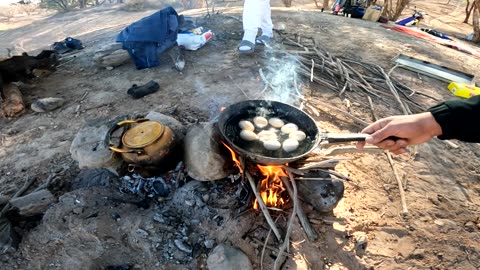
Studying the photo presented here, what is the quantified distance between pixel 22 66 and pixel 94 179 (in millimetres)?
3502

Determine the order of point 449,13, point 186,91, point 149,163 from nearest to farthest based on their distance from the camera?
point 149,163 < point 186,91 < point 449,13

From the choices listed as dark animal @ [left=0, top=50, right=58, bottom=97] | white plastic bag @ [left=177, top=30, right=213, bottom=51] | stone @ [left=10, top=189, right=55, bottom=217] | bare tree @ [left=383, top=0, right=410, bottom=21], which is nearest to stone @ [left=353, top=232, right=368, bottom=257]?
stone @ [left=10, top=189, right=55, bottom=217]

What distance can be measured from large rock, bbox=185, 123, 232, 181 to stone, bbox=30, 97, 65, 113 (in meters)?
3.04

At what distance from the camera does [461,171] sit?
371 cm

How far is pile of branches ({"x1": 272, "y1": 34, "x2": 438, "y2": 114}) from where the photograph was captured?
502 cm

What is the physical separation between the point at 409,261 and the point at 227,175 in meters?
1.87

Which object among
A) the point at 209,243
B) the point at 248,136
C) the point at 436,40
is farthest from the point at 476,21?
the point at 209,243

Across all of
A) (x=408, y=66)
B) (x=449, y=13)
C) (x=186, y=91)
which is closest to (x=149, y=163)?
(x=186, y=91)

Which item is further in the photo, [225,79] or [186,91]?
[225,79]

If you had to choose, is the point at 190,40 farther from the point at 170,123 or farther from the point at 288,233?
the point at 288,233

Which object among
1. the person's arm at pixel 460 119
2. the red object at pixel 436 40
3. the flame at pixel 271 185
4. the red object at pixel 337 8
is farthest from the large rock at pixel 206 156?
the red object at pixel 337 8

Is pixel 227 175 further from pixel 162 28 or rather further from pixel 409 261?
pixel 162 28

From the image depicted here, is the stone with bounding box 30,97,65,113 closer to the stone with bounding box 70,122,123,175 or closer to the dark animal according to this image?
the dark animal

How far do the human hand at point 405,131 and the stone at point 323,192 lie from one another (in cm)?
70
